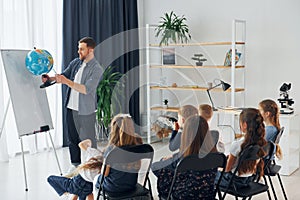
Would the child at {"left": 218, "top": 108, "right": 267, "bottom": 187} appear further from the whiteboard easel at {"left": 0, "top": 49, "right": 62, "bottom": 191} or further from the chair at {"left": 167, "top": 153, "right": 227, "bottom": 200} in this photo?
the whiteboard easel at {"left": 0, "top": 49, "right": 62, "bottom": 191}

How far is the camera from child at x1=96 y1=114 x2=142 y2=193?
309cm

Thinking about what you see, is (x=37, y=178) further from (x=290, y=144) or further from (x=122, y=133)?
(x=290, y=144)

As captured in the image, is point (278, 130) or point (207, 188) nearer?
point (207, 188)

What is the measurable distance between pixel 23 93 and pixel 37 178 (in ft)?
2.97

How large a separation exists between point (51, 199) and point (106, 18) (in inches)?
130

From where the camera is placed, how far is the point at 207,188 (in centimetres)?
308

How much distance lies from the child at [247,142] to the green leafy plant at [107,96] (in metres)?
3.08

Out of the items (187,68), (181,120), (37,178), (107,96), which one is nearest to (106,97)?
(107,96)

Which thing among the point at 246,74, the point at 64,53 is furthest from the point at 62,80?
the point at 246,74

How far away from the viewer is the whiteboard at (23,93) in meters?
4.37

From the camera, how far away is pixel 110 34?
6.66 m

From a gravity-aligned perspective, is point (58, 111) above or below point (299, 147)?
above

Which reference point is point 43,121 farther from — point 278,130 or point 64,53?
point 278,130

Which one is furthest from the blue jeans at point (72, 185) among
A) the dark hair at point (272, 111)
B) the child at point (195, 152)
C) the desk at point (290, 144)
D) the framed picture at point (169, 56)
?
the framed picture at point (169, 56)
